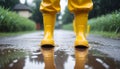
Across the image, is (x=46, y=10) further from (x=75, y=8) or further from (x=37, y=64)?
(x=37, y=64)

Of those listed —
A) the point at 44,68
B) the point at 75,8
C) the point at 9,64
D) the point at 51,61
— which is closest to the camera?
the point at 44,68

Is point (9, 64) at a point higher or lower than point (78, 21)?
lower

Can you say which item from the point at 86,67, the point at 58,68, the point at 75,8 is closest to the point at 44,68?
the point at 58,68

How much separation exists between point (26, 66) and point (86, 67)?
61 cm

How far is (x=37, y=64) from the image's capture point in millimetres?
3451

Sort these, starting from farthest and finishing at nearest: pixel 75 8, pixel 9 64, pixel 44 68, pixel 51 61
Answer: pixel 75 8, pixel 51 61, pixel 9 64, pixel 44 68

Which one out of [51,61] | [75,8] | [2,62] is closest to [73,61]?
[51,61]

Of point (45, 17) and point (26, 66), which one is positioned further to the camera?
point (45, 17)

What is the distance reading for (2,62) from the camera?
141 inches

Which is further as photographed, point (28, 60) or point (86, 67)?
point (28, 60)

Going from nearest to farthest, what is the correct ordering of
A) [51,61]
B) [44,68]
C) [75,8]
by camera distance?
[44,68]
[51,61]
[75,8]

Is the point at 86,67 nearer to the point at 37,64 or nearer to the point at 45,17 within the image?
the point at 37,64

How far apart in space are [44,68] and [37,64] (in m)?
0.29

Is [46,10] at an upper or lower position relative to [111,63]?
upper
